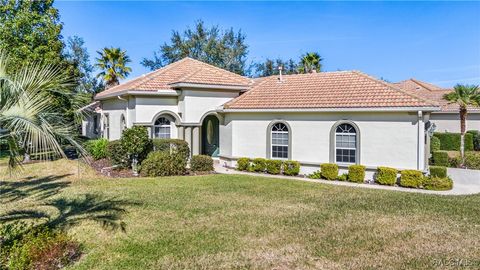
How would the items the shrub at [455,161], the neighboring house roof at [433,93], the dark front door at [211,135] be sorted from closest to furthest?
the shrub at [455,161] → the dark front door at [211,135] → the neighboring house roof at [433,93]

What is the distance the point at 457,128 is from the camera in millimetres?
33188

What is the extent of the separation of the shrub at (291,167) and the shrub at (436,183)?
6323mm

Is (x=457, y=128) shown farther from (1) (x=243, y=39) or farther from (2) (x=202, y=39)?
(2) (x=202, y=39)

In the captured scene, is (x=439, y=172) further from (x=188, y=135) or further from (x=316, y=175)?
(x=188, y=135)

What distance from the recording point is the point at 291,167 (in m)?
19.8

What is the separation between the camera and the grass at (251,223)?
25.7 feet

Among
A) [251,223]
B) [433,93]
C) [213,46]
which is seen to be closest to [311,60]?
[433,93]

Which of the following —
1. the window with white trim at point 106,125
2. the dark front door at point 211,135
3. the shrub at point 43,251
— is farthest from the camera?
the window with white trim at point 106,125

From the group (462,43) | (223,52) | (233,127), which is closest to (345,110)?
(233,127)

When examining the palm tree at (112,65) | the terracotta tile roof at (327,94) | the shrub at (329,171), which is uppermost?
the palm tree at (112,65)

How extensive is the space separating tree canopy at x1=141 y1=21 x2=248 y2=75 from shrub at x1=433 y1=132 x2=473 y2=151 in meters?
29.3

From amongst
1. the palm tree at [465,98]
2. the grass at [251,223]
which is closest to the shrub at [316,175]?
the grass at [251,223]

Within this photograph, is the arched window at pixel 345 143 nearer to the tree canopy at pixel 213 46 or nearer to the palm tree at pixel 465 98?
the palm tree at pixel 465 98

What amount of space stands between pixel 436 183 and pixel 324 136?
18.9ft
